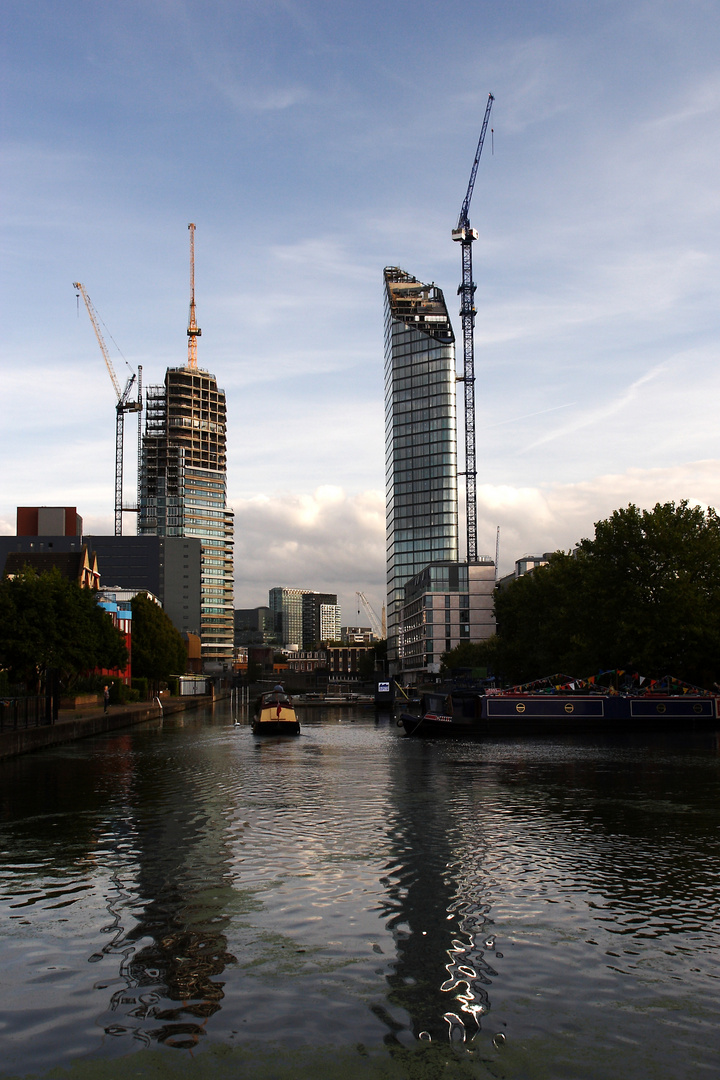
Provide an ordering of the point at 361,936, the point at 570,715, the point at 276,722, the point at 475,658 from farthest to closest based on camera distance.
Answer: the point at 475,658 → the point at 570,715 → the point at 276,722 → the point at 361,936

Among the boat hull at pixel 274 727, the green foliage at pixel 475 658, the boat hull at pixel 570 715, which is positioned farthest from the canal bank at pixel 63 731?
the green foliage at pixel 475 658

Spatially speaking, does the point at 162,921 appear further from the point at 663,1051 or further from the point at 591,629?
the point at 591,629

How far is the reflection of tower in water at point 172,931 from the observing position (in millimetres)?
10359

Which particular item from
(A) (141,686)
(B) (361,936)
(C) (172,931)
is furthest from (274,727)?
(A) (141,686)

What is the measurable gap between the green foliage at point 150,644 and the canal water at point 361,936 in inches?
4040

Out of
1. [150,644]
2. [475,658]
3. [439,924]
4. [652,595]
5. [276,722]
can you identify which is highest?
[652,595]

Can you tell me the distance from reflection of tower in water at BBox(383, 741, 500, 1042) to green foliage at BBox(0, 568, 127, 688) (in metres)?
53.0

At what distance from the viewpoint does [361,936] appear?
531 inches

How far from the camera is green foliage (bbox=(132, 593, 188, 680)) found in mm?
130125

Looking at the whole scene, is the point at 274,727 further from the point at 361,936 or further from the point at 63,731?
the point at 361,936

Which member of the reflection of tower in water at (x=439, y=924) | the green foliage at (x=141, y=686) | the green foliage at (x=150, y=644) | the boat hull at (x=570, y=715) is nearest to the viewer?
the reflection of tower in water at (x=439, y=924)

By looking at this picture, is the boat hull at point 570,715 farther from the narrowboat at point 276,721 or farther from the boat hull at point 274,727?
the boat hull at point 274,727

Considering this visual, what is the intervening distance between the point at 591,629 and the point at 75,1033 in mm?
73145

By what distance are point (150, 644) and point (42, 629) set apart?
58.9 metres
